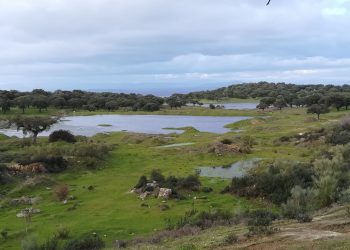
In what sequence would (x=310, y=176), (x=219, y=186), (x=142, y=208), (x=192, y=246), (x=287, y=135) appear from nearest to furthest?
1. (x=192, y=246)
2. (x=142, y=208)
3. (x=310, y=176)
4. (x=219, y=186)
5. (x=287, y=135)

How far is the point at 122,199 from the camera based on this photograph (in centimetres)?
4538

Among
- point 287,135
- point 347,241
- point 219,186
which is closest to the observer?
point 347,241

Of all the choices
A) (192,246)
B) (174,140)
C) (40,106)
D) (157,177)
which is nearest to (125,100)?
(40,106)

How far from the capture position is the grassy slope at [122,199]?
1419 inches

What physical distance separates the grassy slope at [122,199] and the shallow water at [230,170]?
1823 millimetres

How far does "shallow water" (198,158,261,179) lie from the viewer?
57781 millimetres

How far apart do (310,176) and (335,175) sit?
5901 mm

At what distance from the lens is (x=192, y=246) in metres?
21.0

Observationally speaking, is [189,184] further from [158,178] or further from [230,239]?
[230,239]

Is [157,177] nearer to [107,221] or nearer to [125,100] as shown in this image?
[107,221]

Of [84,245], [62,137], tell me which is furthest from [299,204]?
[62,137]

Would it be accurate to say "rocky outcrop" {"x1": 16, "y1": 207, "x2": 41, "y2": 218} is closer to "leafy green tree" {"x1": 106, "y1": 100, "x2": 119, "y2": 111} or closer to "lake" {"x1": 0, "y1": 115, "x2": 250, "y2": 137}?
"lake" {"x1": 0, "y1": 115, "x2": 250, "y2": 137}

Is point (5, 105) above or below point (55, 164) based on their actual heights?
above

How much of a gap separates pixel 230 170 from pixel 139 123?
270ft
